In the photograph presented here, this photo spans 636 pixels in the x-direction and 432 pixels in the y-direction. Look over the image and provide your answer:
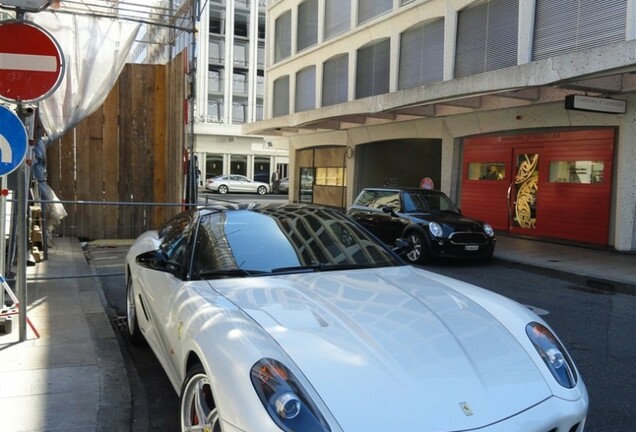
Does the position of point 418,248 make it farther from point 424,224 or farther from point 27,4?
point 27,4

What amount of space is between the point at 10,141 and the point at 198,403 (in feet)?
9.48

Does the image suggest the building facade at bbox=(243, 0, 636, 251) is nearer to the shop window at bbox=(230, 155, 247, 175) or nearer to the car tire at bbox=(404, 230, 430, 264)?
the car tire at bbox=(404, 230, 430, 264)

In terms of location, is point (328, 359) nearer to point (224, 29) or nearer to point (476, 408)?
point (476, 408)

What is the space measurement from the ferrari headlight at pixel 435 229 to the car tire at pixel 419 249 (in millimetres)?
226

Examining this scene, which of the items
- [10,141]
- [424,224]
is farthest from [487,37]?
[10,141]

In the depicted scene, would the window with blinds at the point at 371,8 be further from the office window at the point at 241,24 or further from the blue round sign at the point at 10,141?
the office window at the point at 241,24

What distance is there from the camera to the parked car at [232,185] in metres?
37.4

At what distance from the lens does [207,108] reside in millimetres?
45000

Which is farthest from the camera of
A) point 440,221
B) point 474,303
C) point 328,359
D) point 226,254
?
point 440,221

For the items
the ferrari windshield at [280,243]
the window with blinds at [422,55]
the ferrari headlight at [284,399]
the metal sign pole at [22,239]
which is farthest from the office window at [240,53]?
the ferrari headlight at [284,399]

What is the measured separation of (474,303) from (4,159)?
374 cm

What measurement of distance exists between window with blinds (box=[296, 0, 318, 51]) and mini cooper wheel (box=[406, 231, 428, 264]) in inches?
658

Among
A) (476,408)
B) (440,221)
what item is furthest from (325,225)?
(440,221)

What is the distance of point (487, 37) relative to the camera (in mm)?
15266
